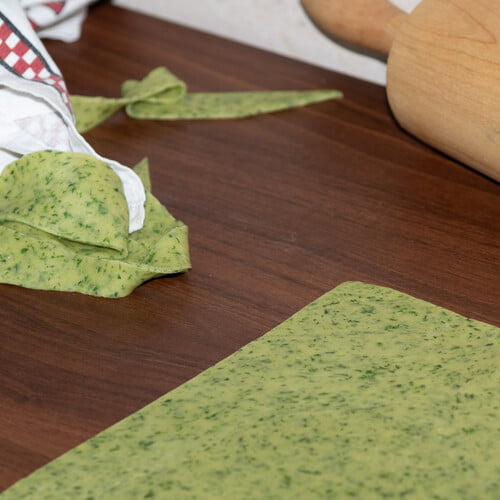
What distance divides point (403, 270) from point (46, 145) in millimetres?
349

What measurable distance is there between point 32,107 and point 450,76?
0.40 metres

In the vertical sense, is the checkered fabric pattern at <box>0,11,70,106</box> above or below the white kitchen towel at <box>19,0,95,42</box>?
above

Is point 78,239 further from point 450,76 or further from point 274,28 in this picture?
point 274,28

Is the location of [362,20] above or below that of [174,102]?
above

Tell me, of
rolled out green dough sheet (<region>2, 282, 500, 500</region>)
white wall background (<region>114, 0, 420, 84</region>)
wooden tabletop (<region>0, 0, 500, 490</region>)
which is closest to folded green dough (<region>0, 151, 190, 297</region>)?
wooden tabletop (<region>0, 0, 500, 490</region>)

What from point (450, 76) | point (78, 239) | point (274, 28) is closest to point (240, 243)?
point (78, 239)

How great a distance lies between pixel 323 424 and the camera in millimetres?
670

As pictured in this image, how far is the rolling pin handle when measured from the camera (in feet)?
3.53

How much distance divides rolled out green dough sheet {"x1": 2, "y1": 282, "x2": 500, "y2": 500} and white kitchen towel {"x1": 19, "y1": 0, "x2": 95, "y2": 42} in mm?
665

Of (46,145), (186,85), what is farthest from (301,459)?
(186,85)

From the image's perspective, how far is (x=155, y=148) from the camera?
1072 millimetres

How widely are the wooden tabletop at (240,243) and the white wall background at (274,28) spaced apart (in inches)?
1.1

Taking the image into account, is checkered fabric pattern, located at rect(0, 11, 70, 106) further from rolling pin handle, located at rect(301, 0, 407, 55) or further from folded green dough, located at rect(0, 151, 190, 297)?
rolling pin handle, located at rect(301, 0, 407, 55)

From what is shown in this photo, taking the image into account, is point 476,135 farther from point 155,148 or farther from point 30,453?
point 30,453
